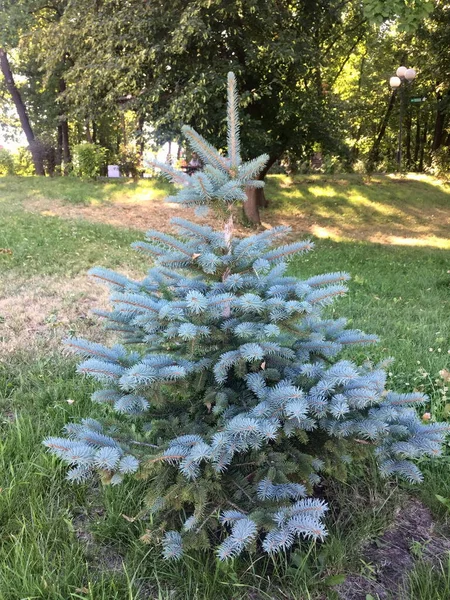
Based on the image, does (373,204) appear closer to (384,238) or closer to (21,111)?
(384,238)

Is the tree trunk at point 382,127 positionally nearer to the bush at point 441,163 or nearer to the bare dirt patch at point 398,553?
the bush at point 441,163

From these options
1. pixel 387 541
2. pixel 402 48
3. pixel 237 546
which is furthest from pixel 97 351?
pixel 402 48

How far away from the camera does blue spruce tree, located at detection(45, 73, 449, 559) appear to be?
157 cm

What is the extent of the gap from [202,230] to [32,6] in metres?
14.6

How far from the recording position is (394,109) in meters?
21.1

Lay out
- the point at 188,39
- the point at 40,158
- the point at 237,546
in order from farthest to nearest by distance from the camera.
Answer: the point at 40,158
the point at 188,39
the point at 237,546

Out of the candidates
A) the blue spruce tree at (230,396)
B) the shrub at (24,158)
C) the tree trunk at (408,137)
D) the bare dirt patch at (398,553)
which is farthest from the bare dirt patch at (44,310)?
the shrub at (24,158)

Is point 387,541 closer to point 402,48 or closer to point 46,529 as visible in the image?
point 46,529

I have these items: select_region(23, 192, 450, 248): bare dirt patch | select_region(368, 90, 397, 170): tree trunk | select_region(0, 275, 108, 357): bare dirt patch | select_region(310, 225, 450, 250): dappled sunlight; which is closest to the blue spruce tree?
select_region(0, 275, 108, 357): bare dirt patch

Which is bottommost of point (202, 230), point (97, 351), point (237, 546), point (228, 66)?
point (237, 546)

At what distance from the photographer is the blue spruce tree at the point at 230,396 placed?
5.14 ft

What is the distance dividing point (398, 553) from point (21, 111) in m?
21.6

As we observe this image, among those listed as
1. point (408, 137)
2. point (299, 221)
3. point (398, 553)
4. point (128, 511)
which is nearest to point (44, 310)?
point (128, 511)

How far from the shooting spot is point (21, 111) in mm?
19125
